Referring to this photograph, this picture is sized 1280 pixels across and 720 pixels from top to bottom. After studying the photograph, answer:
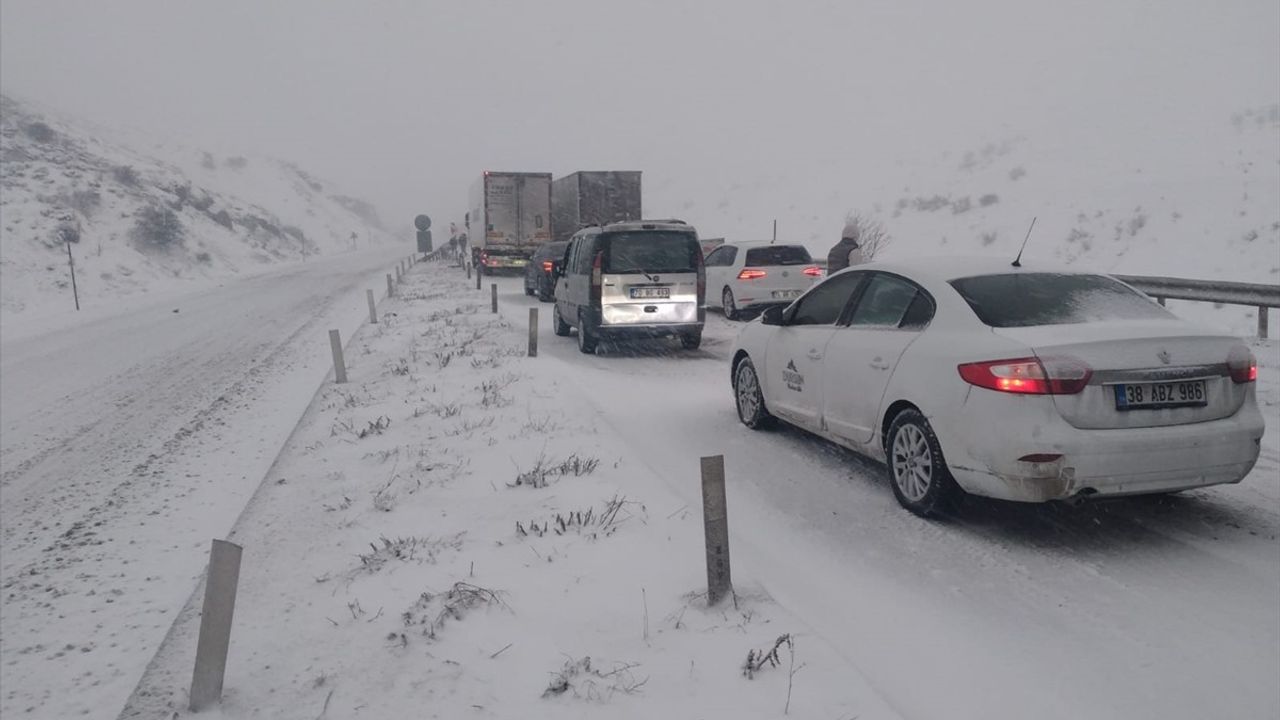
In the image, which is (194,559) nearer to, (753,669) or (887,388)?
(753,669)

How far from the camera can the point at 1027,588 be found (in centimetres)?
440

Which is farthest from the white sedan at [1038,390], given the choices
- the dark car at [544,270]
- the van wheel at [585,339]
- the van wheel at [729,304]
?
the dark car at [544,270]

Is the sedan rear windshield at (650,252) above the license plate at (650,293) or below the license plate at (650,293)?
above

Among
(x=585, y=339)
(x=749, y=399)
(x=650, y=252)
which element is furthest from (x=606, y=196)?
(x=749, y=399)

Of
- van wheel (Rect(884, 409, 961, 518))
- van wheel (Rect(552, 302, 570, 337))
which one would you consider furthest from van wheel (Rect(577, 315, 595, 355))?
van wheel (Rect(884, 409, 961, 518))

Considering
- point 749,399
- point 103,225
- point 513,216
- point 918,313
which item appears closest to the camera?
point 918,313

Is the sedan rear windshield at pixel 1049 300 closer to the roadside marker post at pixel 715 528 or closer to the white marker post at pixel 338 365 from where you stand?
the roadside marker post at pixel 715 528

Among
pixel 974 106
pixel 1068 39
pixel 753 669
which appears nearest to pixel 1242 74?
pixel 974 106

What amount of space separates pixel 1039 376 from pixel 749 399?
364cm

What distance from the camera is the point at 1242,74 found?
43.6 metres

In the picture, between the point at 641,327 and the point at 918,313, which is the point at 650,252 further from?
the point at 918,313

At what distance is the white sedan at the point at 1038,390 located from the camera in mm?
4605

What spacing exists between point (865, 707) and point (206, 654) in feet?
8.64

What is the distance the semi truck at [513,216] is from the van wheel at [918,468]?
27.8 m
